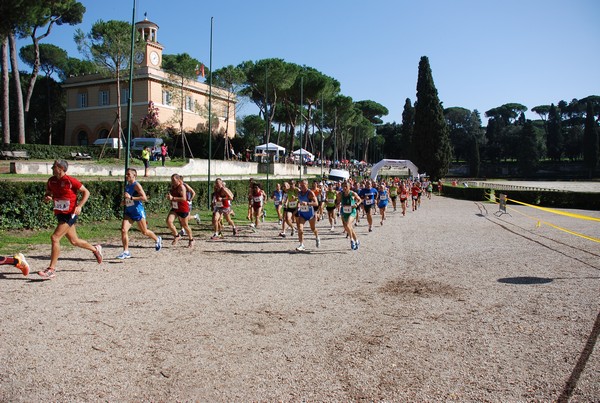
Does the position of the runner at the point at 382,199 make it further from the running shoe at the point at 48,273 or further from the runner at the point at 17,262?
the runner at the point at 17,262

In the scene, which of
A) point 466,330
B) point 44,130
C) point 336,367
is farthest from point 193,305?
point 44,130

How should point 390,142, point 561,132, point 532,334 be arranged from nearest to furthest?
1. point 532,334
2. point 561,132
3. point 390,142

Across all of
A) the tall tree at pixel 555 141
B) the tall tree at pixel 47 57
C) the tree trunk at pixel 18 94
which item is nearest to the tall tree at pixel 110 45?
the tree trunk at pixel 18 94

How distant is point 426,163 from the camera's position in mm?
61844

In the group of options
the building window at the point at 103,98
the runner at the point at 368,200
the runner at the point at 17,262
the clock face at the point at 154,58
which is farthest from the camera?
the building window at the point at 103,98

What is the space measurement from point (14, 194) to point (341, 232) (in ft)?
32.9

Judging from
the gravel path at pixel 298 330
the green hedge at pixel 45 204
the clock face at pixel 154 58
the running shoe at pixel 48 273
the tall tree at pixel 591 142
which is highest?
the clock face at pixel 154 58

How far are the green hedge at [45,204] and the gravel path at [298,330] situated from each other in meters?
2.70

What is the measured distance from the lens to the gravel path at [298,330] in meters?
4.25

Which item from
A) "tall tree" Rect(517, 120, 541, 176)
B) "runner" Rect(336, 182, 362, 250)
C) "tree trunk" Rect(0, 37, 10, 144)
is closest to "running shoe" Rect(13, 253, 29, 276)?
"runner" Rect(336, 182, 362, 250)

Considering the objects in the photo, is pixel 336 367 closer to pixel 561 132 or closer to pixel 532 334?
pixel 532 334

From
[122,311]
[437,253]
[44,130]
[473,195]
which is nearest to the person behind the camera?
[122,311]

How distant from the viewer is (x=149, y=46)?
159ft

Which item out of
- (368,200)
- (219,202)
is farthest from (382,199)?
(219,202)
